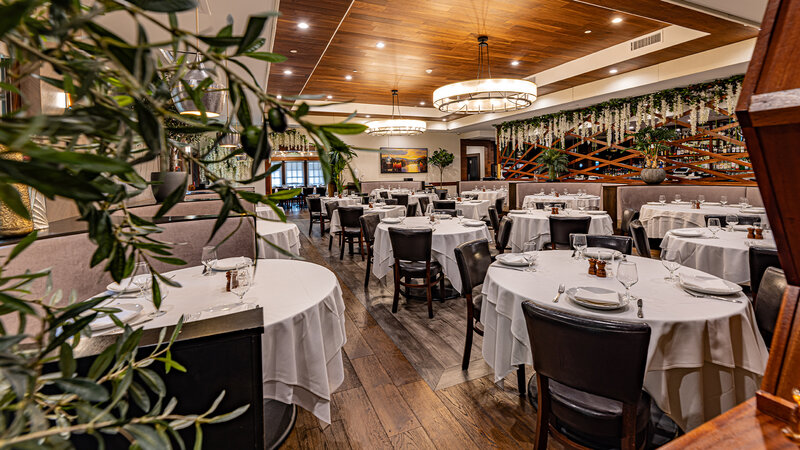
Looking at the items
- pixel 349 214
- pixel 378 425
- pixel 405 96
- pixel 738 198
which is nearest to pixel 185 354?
pixel 378 425

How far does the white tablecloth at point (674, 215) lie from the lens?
5150 millimetres

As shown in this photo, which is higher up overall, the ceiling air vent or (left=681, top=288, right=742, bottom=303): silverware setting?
the ceiling air vent

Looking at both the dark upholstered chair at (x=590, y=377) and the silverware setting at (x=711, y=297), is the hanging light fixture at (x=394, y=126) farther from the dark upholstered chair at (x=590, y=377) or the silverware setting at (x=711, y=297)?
the dark upholstered chair at (x=590, y=377)

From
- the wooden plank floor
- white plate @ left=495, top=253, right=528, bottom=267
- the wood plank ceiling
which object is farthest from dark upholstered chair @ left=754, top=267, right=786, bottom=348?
the wood plank ceiling

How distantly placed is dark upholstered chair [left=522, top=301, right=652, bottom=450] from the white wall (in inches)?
481

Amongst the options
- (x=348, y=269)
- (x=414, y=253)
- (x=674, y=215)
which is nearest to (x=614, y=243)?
(x=414, y=253)

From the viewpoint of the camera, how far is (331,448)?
1978mm

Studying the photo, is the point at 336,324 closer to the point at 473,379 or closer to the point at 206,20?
the point at 473,379

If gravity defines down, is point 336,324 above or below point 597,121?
below

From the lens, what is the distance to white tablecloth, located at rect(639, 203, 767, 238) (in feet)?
16.9

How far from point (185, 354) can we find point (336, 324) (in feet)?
3.36

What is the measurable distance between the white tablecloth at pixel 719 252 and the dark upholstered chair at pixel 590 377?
220 cm

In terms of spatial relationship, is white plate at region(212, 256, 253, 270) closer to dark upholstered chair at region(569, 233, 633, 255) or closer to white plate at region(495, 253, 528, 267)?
white plate at region(495, 253, 528, 267)

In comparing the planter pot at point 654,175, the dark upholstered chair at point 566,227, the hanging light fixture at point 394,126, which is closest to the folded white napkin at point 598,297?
the dark upholstered chair at point 566,227
